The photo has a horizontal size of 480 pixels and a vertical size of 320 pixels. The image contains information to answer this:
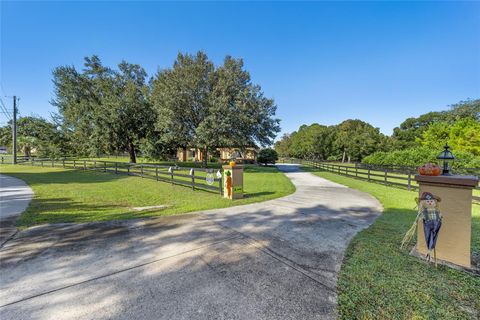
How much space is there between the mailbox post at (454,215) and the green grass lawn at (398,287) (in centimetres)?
26

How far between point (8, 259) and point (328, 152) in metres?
63.0

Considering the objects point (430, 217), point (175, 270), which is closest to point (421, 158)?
point (430, 217)

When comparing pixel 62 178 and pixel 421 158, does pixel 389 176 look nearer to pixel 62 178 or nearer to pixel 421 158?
pixel 421 158

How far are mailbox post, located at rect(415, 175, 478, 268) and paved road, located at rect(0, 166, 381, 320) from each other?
1360 millimetres

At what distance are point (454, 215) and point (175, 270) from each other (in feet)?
12.5

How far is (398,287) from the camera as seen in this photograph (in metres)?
2.43

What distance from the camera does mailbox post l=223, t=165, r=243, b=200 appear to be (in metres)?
7.58

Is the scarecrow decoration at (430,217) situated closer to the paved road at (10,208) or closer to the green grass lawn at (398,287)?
Result: the green grass lawn at (398,287)

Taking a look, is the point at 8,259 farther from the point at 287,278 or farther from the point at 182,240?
the point at 287,278

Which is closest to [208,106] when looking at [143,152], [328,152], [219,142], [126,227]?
[219,142]

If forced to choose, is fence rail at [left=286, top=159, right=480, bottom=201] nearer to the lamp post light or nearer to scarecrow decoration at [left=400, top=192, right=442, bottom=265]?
the lamp post light

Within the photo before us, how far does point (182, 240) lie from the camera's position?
151 inches

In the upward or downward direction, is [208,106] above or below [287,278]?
above

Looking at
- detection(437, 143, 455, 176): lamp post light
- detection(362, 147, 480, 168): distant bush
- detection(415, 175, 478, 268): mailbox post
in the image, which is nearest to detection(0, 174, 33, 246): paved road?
detection(415, 175, 478, 268): mailbox post
